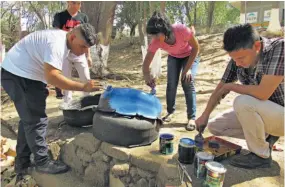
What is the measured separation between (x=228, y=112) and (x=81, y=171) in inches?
61.7

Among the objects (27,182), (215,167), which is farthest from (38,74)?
(215,167)

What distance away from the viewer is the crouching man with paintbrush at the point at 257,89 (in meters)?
1.97

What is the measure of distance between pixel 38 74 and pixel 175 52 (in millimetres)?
1460

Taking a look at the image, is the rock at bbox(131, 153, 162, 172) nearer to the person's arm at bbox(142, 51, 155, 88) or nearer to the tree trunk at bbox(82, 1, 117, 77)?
the person's arm at bbox(142, 51, 155, 88)

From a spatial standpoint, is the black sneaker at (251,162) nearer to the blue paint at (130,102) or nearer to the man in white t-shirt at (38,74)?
the blue paint at (130,102)

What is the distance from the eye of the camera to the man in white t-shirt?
2.33 m

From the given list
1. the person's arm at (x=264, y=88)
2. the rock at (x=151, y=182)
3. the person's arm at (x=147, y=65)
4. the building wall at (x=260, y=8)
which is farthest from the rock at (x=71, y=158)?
the building wall at (x=260, y=8)

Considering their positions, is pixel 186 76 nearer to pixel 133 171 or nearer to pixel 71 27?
pixel 133 171

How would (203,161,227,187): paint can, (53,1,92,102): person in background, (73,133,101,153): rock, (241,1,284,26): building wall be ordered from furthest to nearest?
(241,1,284,26): building wall
(53,1,92,102): person in background
(73,133,101,153): rock
(203,161,227,187): paint can

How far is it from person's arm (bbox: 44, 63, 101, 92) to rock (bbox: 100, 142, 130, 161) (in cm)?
59

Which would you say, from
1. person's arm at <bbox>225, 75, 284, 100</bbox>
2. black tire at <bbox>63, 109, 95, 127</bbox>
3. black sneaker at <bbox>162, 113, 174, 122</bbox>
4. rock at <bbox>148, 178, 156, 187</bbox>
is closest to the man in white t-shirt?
black tire at <bbox>63, 109, 95, 127</bbox>

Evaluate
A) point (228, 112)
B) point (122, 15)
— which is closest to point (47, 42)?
point (228, 112)

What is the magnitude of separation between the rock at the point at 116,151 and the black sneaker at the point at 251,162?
0.89 metres

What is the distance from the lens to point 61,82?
2.32 metres
